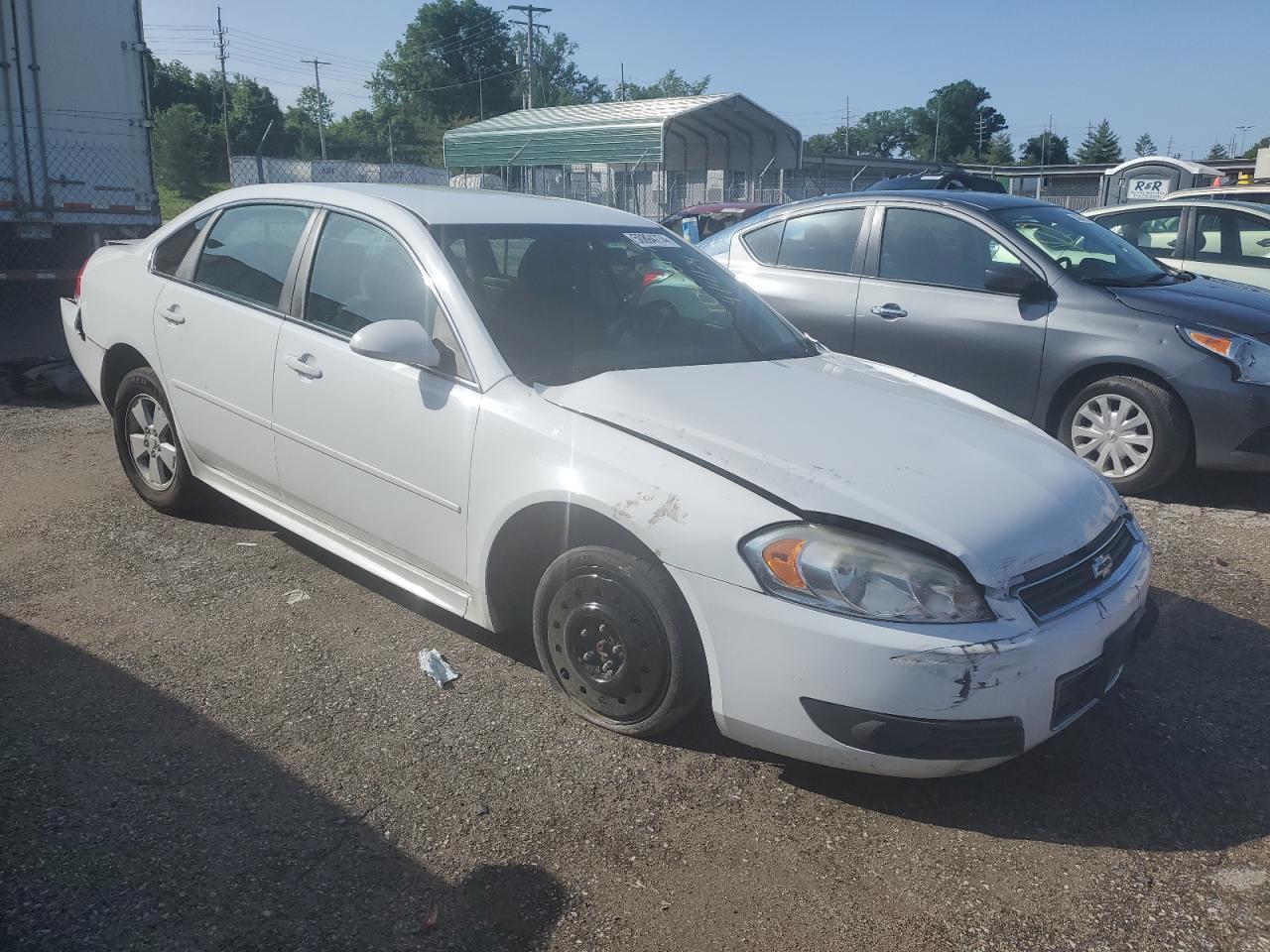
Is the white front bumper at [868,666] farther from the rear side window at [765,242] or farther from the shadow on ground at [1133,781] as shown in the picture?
the rear side window at [765,242]

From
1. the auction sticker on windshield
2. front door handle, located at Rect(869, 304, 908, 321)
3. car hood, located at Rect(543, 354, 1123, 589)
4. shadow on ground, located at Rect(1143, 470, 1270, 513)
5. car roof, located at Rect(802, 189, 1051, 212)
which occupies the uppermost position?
car roof, located at Rect(802, 189, 1051, 212)

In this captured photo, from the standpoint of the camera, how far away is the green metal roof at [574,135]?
2198 cm

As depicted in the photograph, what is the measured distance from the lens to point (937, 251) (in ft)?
21.1

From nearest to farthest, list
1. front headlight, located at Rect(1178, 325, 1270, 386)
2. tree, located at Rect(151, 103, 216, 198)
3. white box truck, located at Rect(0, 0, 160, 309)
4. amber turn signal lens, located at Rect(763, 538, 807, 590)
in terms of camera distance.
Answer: amber turn signal lens, located at Rect(763, 538, 807, 590), front headlight, located at Rect(1178, 325, 1270, 386), white box truck, located at Rect(0, 0, 160, 309), tree, located at Rect(151, 103, 216, 198)

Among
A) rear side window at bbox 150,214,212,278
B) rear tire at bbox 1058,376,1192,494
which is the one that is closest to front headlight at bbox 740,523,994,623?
rear side window at bbox 150,214,212,278

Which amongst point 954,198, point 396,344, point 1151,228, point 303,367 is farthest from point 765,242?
point 396,344

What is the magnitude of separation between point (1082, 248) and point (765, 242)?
80.2 inches

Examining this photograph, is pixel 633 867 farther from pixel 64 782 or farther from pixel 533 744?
pixel 64 782

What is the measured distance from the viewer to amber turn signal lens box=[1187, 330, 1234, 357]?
5504mm

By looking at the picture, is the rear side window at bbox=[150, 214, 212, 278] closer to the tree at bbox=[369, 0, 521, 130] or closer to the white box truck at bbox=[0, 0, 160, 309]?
the white box truck at bbox=[0, 0, 160, 309]

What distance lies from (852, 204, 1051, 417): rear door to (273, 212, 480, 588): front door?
3.66 meters

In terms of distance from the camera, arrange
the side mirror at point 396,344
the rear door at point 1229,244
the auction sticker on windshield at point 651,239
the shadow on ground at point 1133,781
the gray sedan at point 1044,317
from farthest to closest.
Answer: the rear door at point 1229,244
the gray sedan at point 1044,317
the auction sticker on windshield at point 651,239
the side mirror at point 396,344
the shadow on ground at point 1133,781

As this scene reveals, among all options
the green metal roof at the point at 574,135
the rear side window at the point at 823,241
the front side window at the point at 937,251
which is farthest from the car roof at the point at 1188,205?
the green metal roof at the point at 574,135

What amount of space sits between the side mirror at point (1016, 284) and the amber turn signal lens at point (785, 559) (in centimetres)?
390
